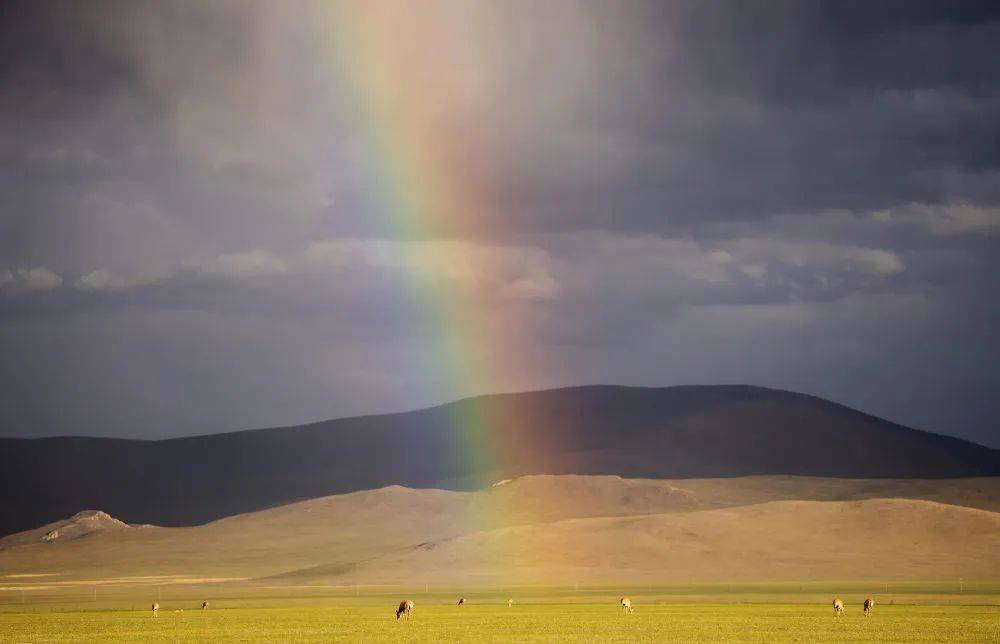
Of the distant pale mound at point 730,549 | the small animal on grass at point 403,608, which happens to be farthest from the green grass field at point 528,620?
the distant pale mound at point 730,549

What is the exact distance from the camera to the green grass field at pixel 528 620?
2272 inches

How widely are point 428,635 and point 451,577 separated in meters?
99.8

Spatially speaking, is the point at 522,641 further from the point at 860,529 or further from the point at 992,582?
the point at 860,529

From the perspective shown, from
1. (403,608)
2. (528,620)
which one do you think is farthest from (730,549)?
(528,620)

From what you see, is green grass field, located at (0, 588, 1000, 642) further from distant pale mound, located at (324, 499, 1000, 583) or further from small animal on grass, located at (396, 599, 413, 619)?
distant pale mound, located at (324, 499, 1000, 583)

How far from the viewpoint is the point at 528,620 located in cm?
7188

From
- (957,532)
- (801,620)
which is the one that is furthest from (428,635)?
(957,532)

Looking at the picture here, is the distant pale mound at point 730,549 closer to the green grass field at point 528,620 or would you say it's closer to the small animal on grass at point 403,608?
the green grass field at point 528,620

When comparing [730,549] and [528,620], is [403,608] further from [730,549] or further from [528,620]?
[730,549]

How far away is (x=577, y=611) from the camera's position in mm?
83188

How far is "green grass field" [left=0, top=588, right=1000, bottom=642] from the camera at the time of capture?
57719mm

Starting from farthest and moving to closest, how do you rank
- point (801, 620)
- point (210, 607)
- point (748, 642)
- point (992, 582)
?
point (992, 582)
point (210, 607)
point (801, 620)
point (748, 642)

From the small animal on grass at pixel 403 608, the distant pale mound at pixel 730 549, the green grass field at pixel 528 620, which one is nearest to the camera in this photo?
the green grass field at pixel 528 620

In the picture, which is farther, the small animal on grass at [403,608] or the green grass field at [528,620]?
the small animal on grass at [403,608]
